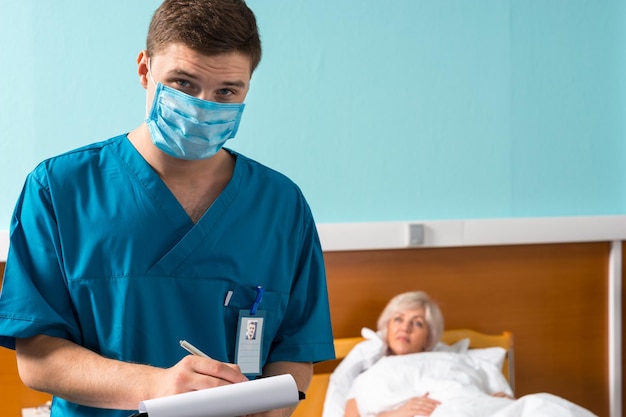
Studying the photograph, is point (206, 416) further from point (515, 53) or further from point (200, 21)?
point (515, 53)

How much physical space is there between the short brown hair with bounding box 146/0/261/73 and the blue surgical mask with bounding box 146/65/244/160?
90 mm

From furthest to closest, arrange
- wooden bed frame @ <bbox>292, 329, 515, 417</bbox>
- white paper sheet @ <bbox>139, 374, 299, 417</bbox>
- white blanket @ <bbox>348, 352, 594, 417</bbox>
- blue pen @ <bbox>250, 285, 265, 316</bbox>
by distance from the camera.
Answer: wooden bed frame @ <bbox>292, 329, 515, 417</bbox>
white blanket @ <bbox>348, 352, 594, 417</bbox>
blue pen @ <bbox>250, 285, 265, 316</bbox>
white paper sheet @ <bbox>139, 374, 299, 417</bbox>

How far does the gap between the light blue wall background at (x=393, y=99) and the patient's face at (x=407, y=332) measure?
46 cm

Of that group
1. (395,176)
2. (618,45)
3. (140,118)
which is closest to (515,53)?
(618,45)

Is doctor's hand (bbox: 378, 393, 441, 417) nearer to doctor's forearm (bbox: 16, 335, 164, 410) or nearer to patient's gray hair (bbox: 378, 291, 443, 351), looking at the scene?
patient's gray hair (bbox: 378, 291, 443, 351)

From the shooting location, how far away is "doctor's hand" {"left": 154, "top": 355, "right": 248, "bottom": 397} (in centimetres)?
108

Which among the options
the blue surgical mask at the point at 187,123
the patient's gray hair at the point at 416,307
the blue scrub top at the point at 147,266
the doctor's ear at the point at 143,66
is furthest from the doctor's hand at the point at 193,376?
the patient's gray hair at the point at 416,307

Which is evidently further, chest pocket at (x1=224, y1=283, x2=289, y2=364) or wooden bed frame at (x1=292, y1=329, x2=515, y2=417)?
wooden bed frame at (x1=292, y1=329, x2=515, y2=417)

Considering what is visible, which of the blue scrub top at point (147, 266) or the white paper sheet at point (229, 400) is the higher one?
the blue scrub top at point (147, 266)

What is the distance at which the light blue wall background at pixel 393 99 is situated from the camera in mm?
3002

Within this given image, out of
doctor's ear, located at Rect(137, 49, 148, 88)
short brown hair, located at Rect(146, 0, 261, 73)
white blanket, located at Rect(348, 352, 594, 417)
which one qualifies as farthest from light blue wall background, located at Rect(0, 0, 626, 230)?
short brown hair, located at Rect(146, 0, 261, 73)

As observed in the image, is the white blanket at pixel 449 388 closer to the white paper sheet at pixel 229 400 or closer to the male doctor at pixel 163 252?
the male doctor at pixel 163 252

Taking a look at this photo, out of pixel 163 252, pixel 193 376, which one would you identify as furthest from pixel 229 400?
pixel 163 252

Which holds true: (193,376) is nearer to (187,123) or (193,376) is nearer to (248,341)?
(248,341)
